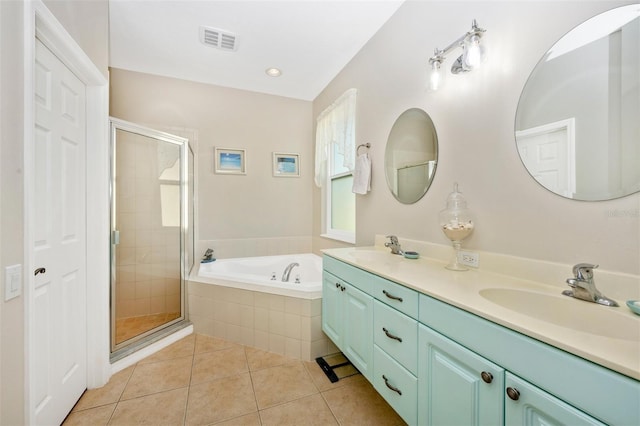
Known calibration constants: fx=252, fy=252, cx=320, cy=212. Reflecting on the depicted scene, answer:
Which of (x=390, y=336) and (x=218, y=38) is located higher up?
(x=218, y=38)

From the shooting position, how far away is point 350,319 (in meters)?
1.55

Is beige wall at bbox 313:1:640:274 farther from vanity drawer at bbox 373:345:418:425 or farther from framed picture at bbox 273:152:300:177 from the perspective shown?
framed picture at bbox 273:152:300:177

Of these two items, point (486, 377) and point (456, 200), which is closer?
point (486, 377)

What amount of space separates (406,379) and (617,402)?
2.31ft

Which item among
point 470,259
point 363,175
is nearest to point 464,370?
point 470,259

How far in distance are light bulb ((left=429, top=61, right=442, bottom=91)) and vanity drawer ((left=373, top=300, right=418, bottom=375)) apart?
4.16 feet

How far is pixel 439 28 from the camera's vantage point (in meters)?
1.54

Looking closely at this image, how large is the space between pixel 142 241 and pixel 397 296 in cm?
243

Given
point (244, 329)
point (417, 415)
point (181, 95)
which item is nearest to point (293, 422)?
point (417, 415)

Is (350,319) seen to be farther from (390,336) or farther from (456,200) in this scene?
(456,200)

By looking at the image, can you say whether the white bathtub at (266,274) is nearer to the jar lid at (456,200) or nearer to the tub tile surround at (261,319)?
the tub tile surround at (261,319)

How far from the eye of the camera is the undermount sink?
754 mm

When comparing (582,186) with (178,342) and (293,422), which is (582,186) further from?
(178,342)

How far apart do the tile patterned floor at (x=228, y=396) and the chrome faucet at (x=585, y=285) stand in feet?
3.77
